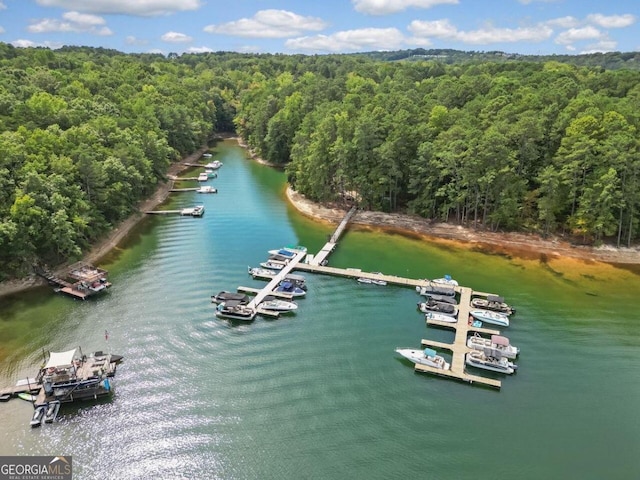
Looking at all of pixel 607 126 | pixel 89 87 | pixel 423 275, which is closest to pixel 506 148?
pixel 607 126

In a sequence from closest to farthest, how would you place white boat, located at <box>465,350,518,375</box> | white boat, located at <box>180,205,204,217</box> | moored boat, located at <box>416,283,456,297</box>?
1. white boat, located at <box>465,350,518,375</box>
2. moored boat, located at <box>416,283,456,297</box>
3. white boat, located at <box>180,205,204,217</box>

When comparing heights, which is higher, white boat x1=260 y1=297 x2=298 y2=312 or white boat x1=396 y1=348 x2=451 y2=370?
white boat x1=260 y1=297 x2=298 y2=312

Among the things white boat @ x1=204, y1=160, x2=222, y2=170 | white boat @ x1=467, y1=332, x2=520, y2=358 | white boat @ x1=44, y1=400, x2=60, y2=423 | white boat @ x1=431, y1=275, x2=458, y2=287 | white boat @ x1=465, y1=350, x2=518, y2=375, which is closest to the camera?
white boat @ x1=44, y1=400, x2=60, y2=423

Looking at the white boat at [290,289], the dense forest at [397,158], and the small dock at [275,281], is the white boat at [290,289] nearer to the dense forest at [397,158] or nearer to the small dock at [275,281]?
the small dock at [275,281]

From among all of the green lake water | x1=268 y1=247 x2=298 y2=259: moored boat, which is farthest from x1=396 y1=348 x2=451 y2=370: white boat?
x1=268 y1=247 x2=298 y2=259: moored boat

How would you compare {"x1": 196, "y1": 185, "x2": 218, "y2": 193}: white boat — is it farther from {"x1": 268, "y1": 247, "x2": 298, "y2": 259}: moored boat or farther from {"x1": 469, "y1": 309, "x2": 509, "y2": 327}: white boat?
{"x1": 469, "y1": 309, "x2": 509, "y2": 327}: white boat

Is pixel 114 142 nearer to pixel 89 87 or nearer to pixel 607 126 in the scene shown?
Result: pixel 89 87

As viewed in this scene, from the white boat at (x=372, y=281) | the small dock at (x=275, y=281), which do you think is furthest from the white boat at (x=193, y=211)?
the white boat at (x=372, y=281)
